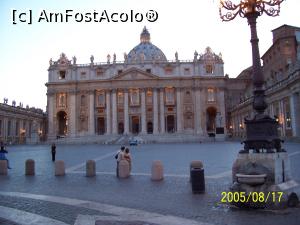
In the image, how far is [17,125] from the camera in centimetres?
7075

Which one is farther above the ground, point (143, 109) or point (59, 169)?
point (143, 109)

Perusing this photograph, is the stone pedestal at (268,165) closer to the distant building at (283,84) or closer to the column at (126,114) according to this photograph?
the distant building at (283,84)

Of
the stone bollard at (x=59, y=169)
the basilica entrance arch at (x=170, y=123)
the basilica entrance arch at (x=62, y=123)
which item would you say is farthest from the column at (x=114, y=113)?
the stone bollard at (x=59, y=169)

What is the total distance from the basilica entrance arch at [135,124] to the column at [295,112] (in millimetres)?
43811

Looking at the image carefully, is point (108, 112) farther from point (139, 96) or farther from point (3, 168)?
point (3, 168)

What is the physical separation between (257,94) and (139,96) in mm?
70362

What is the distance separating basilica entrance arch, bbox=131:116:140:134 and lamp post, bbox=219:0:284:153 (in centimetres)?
7118

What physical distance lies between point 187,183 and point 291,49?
154 ft

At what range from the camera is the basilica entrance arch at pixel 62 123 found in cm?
8322

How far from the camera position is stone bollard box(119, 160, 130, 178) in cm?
1491

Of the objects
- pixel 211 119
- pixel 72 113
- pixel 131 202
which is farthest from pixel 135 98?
pixel 131 202

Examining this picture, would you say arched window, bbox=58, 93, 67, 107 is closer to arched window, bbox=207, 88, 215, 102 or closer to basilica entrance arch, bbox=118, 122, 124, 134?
basilica entrance arch, bbox=118, 122, 124, 134

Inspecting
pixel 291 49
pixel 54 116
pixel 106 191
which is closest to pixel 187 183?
pixel 106 191
